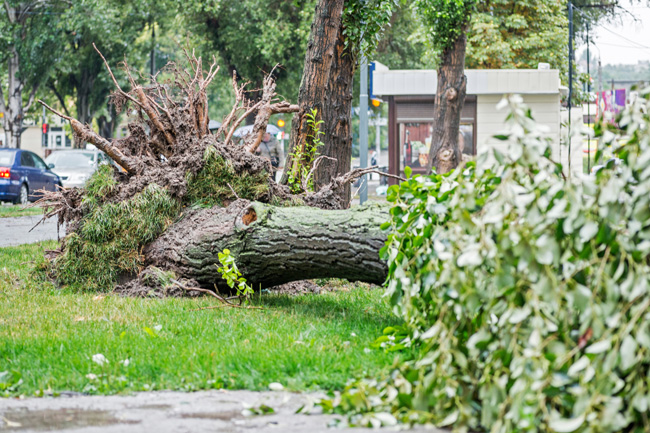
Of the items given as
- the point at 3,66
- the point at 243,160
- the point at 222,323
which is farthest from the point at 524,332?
the point at 3,66

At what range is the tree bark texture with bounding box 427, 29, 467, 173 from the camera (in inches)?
714

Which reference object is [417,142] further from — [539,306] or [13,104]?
[539,306]

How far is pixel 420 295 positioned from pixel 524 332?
114 cm

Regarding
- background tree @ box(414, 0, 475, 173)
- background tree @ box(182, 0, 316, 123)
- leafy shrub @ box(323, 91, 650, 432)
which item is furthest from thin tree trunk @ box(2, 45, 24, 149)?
leafy shrub @ box(323, 91, 650, 432)

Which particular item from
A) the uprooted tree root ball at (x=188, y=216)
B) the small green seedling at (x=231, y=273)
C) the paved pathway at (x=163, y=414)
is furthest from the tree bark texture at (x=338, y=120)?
the paved pathway at (x=163, y=414)

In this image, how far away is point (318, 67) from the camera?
9406 mm

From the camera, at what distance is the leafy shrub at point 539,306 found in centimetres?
305

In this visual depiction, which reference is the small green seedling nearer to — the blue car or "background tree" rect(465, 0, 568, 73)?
the blue car

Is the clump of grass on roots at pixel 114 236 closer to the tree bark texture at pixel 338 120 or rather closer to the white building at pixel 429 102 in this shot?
the tree bark texture at pixel 338 120

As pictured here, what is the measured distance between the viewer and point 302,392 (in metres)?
4.14

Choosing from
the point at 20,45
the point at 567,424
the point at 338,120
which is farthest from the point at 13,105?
the point at 567,424

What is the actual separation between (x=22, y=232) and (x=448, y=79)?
9.60 metres

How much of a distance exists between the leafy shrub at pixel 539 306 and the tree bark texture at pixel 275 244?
2.34 meters

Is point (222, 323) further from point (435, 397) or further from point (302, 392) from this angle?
point (435, 397)
